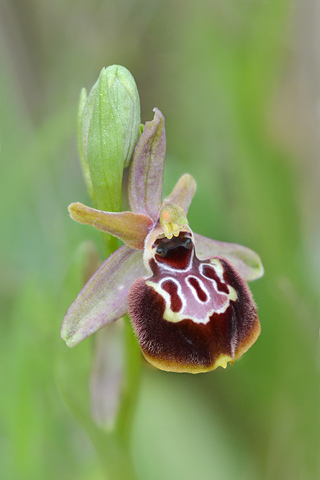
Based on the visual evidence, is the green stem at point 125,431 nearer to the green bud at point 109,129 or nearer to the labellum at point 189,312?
the labellum at point 189,312

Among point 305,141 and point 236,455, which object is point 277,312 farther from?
point 305,141

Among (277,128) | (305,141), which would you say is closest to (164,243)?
(277,128)

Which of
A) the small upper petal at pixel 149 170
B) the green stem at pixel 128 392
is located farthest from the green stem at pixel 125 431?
the small upper petal at pixel 149 170

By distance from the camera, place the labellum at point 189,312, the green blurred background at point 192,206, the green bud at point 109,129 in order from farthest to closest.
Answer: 1. the green blurred background at point 192,206
2. the green bud at point 109,129
3. the labellum at point 189,312

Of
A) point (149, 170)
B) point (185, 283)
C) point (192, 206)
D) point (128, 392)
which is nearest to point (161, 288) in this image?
point (185, 283)

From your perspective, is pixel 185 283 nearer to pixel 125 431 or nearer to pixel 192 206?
pixel 125 431

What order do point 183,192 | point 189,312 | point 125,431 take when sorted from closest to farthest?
point 189,312 < point 183,192 < point 125,431
